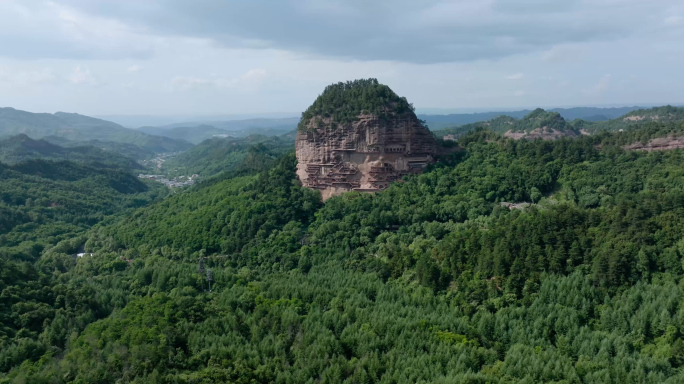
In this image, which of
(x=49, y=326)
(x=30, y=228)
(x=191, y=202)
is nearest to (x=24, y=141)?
(x=30, y=228)

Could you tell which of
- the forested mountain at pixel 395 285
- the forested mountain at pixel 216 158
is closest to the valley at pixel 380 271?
the forested mountain at pixel 395 285

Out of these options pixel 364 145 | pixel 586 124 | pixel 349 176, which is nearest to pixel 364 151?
pixel 364 145

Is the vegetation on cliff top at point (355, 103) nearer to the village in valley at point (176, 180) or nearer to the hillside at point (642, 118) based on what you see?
the village in valley at point (176, 180)

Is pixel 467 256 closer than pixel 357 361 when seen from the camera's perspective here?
No

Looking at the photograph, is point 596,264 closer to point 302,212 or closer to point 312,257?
point 312,257

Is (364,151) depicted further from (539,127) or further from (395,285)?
(539,127)

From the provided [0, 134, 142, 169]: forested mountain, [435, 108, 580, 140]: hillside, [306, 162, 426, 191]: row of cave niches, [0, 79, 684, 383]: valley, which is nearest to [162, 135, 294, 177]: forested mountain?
[0, 134, 142, 169]: forested mountain

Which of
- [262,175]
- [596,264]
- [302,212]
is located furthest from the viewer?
[262,175]
